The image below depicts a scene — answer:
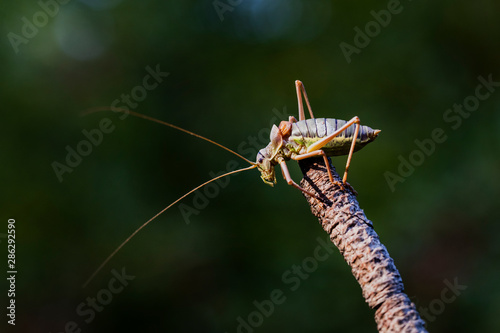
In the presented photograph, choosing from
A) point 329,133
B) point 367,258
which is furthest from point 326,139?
point 367,258

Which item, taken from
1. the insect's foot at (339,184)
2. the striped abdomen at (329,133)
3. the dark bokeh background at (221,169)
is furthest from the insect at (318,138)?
the dark bokeh background at (221,169)

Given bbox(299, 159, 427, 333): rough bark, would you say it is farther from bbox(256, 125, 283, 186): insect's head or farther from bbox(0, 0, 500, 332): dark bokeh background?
bbox(0, 0, 500, 332): dark bokeh background

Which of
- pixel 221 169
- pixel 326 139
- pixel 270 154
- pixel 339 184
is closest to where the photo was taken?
pixel 339 184

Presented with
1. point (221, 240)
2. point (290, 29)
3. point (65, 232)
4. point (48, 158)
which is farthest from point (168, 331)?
point (290, 29)

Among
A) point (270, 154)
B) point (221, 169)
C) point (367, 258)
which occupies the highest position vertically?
point (221, 169)

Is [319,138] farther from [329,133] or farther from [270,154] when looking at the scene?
[270,154]
